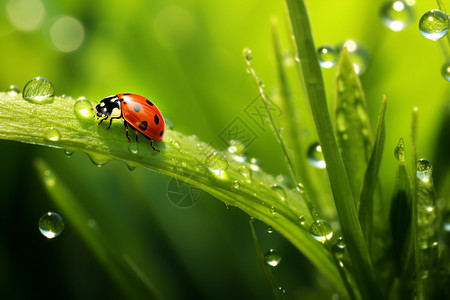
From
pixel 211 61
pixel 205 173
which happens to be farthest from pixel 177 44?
pixel 205 173

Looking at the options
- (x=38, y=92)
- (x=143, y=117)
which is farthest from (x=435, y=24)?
(x=38, y=92)

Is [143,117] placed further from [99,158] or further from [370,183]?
[370,183]

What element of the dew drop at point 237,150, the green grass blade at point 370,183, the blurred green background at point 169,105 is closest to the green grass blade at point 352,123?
the green grass blade at point 370,183

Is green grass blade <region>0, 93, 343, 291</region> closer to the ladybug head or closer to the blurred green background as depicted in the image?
the ladybug head

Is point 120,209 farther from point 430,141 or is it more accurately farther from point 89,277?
point 430,141

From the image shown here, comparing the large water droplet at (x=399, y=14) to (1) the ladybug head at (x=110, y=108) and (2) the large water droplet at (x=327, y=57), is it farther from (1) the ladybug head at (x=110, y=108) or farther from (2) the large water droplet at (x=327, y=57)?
(1) the ladybug head at (x=110, y=108)
